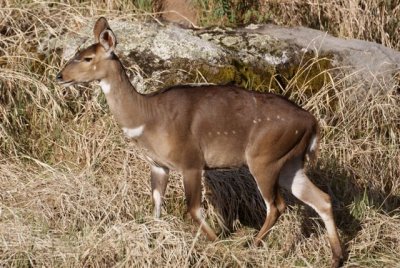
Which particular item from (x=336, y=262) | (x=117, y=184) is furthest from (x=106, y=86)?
(x=336, y=262)

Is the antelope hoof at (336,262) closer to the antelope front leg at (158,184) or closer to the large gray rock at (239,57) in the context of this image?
the antelope front leg at (158,184)

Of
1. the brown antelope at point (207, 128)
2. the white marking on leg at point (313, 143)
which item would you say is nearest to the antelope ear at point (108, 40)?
the brown antelope at point (207, 128)

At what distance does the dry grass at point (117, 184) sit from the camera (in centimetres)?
716

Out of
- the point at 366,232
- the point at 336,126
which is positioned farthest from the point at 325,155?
the point at 366,232

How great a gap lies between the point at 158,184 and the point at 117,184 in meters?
0.39

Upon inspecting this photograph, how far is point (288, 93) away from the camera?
30.0ft

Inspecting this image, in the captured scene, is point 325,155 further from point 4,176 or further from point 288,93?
point 4,176

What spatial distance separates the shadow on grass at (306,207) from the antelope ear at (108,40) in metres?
1.43

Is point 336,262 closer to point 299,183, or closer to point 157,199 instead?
point 299,183

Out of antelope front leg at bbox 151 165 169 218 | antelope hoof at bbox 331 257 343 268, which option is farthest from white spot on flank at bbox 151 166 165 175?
antelope hoof at bbox 331 257 343 268

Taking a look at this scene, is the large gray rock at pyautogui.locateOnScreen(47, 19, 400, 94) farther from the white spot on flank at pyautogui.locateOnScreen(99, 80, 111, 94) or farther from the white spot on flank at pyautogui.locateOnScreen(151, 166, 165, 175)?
the white spot on flank at pyautogui.locateOnScreen(99, 80, 111, 94)

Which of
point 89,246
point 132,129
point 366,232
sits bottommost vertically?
point 366,232

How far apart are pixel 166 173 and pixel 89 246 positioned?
1.08 meters

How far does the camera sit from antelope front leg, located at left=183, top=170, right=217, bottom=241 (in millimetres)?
7547
